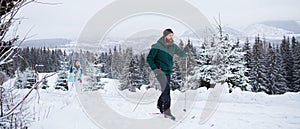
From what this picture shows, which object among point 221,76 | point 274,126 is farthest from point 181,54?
point 221,76

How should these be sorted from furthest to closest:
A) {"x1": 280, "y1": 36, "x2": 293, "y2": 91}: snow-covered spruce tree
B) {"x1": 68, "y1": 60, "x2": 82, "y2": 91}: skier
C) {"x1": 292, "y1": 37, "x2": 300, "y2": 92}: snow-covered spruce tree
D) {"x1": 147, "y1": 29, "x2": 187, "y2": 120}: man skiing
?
{"x1": 280, "y1": 36, "x2": 293, "y2": 91}: snow-covered spruce tree, {"x1": 292, "y1": 37, "x2": 300, "y2": 92}: snow-covered spruce tree, {"x1": 68, "y1": 60, "x2": 82, "y2": 91}: skier, {"x1": 147, "y1": 29, "x2": 187, "y2": 120}: man skiing

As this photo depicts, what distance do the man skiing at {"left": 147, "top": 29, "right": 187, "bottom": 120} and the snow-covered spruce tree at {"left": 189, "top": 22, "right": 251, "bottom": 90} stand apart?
1441cm

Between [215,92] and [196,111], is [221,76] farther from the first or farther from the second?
[196,111]

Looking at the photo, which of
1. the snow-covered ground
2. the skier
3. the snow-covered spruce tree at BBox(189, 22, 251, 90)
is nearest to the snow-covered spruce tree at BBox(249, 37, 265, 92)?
the snow-covered spruce tree at BBox(189, 22, 251, 90)

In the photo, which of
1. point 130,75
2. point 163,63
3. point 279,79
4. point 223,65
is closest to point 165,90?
point 163,63

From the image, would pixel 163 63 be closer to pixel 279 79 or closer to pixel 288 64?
pixel 279 79

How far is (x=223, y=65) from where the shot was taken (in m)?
20.2

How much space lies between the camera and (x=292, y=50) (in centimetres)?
5734

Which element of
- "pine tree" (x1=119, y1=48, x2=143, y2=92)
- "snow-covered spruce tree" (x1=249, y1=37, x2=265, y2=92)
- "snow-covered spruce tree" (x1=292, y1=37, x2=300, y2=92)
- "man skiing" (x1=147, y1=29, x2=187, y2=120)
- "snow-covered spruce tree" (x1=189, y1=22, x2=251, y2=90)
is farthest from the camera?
"snow-covered spruce tree" (x1=292, y1=37, x2=300, y2=92)

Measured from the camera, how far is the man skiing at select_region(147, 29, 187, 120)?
229 inches

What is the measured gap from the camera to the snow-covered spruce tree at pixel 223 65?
20062 millimetres

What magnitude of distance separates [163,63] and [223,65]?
50.0ft

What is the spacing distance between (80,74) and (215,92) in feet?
24.6

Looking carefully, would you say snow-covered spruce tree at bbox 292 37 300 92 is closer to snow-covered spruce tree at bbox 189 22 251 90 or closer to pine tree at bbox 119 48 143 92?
pine tree at bbox 119 48 143 92
